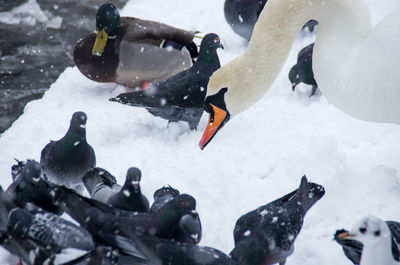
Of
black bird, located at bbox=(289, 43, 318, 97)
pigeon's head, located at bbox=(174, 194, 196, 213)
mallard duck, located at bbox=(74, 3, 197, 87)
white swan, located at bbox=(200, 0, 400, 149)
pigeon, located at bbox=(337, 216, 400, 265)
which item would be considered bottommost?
mallard duck, located at bbox=(74, 3, 197, 87)

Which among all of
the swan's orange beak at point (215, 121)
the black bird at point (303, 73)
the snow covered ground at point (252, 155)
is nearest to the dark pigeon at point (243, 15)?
the snow covered ground at point (252, 155)

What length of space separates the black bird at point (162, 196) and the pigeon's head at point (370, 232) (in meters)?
1.34

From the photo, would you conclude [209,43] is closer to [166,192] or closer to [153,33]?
[153,33]

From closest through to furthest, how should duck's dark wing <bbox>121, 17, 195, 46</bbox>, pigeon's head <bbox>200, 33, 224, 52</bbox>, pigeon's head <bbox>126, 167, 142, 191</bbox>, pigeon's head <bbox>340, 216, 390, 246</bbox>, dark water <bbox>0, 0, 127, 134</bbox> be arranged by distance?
1. pigeon's head <bbox>340, 216, 390, 246</bbox>
2. pigeon's head <bbox>126, 167, 142, 191</bbox>
3. pigeon's head <bbox>200, 33, 224, 52</bbox>
4. duck's dark wing <bbox>121, 17, 195, 46</bbox>
5. dark water <bbox>0, 0, 127, 134</bbox>

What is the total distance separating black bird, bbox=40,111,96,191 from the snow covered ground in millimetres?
429

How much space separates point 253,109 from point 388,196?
1790mm

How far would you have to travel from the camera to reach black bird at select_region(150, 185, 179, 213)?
3855 millimetres

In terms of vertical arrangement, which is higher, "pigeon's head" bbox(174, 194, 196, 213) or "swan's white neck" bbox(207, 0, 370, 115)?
"swan's white neck" bbox(207, 0, 370, 115)

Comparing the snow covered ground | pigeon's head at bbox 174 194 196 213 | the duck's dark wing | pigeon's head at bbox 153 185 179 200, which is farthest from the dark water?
pigeon's head at bbox 174 194 196 213

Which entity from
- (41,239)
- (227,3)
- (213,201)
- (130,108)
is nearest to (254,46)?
(213,201)

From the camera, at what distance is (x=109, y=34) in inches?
244

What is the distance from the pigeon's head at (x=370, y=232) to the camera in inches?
120

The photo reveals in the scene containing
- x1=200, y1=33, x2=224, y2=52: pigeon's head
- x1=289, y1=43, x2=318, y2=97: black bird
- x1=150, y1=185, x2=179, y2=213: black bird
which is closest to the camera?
x1=150, y1=185, x2=179, y2=213: black bird

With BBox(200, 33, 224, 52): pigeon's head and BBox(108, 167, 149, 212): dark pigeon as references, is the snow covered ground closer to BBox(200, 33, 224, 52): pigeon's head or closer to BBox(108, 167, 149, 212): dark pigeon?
BBox(108, 167, 149, 212): dark pigeon
